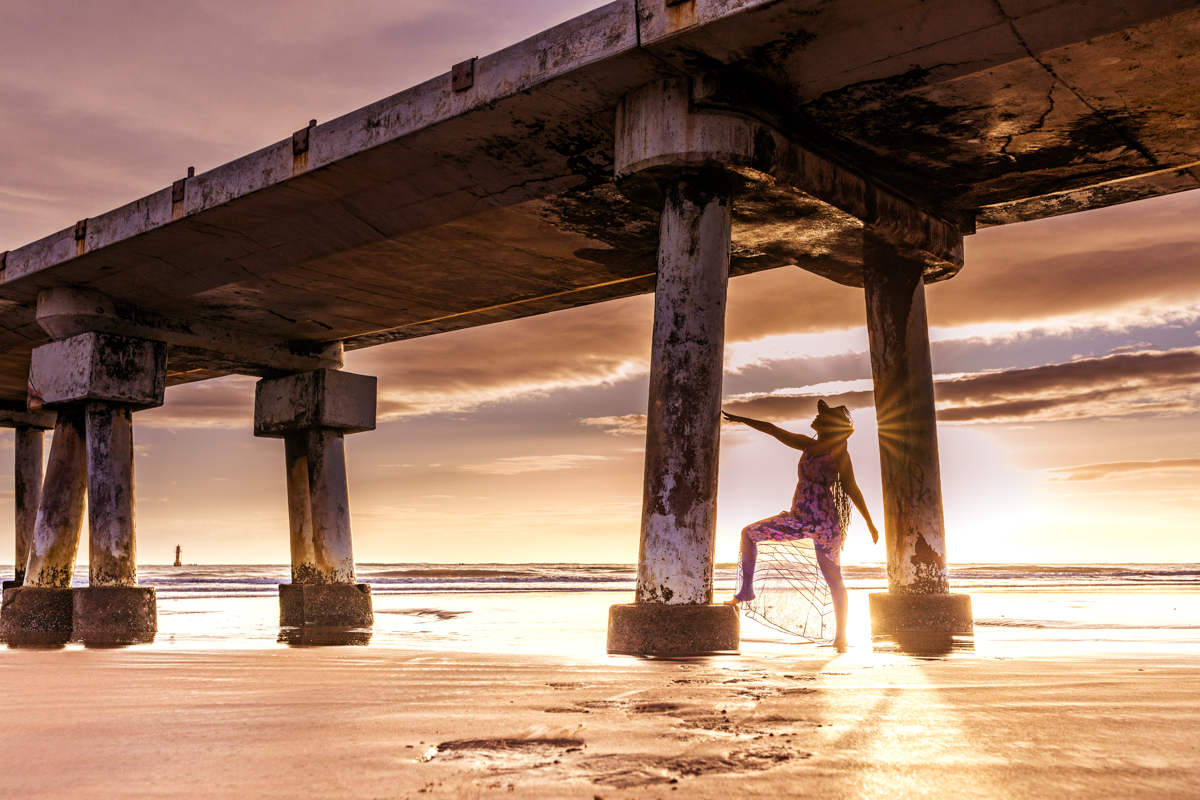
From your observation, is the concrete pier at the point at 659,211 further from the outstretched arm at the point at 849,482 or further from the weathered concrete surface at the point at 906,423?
the outstretched arm at the point at 849,482

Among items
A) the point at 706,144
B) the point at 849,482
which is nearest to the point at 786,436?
the point at 849,482

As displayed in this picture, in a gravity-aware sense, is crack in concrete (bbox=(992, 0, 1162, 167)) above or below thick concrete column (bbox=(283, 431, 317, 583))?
above

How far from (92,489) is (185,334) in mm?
2379

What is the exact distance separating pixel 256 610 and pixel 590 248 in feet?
35.0

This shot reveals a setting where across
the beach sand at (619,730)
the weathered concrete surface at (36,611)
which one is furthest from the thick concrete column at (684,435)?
the weathered concrete surface at (36,611)

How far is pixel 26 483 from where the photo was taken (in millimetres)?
18781

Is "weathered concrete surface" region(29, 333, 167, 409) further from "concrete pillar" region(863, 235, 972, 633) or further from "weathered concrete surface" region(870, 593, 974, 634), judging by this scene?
"weathered concrete surface" region(870, 593, 974, 634)

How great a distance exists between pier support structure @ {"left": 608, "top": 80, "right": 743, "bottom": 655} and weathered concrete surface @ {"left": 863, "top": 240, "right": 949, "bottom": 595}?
2.92 meters

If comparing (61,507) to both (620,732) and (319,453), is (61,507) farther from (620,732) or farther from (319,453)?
(620,732)

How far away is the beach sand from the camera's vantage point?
8.59 feet

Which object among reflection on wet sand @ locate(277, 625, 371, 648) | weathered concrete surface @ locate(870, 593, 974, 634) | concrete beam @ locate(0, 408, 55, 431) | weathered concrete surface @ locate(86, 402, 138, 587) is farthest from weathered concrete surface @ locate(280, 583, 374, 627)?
concrete beam @ locate(0, 408, 55, 431)

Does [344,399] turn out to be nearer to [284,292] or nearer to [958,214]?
[284,292]

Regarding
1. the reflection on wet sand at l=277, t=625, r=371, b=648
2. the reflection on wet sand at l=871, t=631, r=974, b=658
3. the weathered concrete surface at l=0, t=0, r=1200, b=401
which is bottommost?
the reflection on wet sand at l=277, t=625, r=371, b=648

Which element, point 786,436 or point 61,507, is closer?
point 786,436
